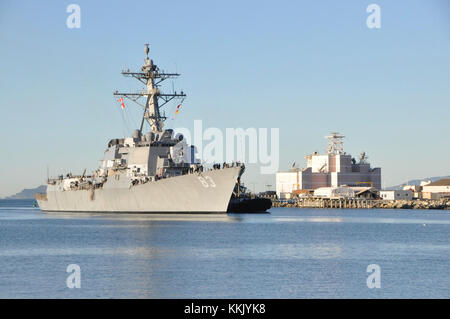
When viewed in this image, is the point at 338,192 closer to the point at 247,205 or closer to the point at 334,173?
the point at 334,173

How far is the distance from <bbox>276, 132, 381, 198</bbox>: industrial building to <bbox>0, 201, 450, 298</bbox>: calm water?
3561 inches

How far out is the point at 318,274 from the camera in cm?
2719

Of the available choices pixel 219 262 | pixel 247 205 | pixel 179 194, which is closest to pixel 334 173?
pixel 247 205

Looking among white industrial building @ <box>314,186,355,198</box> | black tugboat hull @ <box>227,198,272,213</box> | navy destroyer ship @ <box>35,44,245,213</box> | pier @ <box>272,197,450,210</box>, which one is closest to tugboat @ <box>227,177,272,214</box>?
black tugboat hull @ <box>227,198,272,213</box>

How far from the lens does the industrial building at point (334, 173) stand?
138375mm

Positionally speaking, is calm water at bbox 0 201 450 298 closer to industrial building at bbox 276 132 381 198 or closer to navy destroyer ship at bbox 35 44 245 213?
navy destroyer ship at bbox 35 44 245 213

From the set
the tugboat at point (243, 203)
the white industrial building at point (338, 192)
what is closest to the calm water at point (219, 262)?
the tugboat at point (243, 203)

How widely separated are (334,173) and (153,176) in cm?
8004

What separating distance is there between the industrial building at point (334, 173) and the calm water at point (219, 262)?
9046 centimetres

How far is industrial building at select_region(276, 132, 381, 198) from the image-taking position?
454 feet

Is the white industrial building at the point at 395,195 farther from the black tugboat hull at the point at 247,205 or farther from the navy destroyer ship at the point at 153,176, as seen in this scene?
the navy destroyer ship at the point at 153,176

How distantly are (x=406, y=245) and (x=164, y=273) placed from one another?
16837 mm

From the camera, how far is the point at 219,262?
30.5 m
